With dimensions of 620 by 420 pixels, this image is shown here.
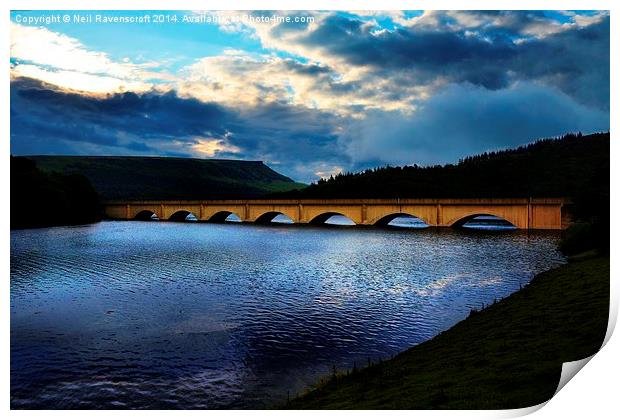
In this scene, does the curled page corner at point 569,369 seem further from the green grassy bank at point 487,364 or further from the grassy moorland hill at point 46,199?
the grassy moorland hill at point 46,199

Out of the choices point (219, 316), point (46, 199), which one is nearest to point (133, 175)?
point (46, 199)

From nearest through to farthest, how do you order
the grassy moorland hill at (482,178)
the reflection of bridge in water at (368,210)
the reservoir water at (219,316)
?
the reservoir water at (219,316)
the reflection of bridge in water at (368,210)
the grassy moorland hill at (482,178)

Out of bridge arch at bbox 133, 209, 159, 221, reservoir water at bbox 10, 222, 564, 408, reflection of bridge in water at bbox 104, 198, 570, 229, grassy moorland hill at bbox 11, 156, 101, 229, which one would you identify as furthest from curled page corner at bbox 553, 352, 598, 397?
bridge arch at bbox 133, 209, 159, 221

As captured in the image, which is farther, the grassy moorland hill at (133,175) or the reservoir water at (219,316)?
the grassy moorland hill at (133,175)

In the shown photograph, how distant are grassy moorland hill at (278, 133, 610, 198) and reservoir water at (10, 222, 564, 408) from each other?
2125 inches

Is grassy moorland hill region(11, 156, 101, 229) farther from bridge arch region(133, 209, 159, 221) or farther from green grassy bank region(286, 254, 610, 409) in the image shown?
green grassy bank region(286, 254, 610, 409)

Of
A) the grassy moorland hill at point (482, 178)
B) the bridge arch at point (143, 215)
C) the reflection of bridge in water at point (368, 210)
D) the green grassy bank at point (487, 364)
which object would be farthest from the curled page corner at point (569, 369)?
the bridge arch at point (143, 215)

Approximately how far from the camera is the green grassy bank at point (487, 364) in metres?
10.7

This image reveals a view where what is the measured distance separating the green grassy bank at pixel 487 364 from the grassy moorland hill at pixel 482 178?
72.6 metres

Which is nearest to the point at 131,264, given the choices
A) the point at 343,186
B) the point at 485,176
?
the point at 343,186

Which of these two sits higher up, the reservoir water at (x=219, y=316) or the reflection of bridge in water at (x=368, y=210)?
the reflection of bridge in water at (x=368, y=210)

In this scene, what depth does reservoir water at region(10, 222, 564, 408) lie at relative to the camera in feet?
45.0
